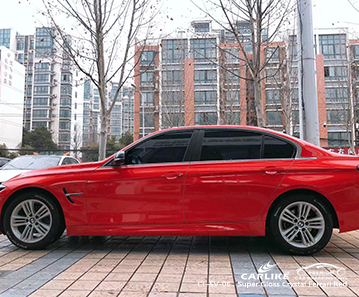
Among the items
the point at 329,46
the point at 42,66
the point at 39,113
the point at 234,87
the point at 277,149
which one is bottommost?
the point at 277,149

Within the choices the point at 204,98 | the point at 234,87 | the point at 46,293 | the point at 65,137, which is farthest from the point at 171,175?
the point at 65,137

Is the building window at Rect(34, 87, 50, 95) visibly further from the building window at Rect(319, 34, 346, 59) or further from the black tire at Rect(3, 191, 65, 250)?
the black tire at Rect(3, 191, 65, 250)

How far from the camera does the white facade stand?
5538 centimetres

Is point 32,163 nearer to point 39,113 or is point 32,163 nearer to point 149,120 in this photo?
point 149,120

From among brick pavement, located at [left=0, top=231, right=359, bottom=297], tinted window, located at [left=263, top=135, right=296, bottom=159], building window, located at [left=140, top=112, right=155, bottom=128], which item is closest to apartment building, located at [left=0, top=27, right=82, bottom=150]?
building window, located at [left=140, top=112, right=155, bottom=128]

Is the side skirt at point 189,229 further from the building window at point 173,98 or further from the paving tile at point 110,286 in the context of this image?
the building window at point 173,98

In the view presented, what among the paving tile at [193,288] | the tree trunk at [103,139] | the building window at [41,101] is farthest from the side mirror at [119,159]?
the building window at [41,101]

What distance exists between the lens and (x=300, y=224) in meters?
3.57

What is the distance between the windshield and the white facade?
2172 inches

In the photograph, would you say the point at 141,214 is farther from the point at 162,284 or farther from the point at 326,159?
the point at 326,159

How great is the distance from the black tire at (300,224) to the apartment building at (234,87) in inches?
409

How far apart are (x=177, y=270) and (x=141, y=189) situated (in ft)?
3.48

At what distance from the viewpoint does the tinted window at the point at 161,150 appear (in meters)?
3.86

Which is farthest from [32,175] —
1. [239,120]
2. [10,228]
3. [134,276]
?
[239,120]
